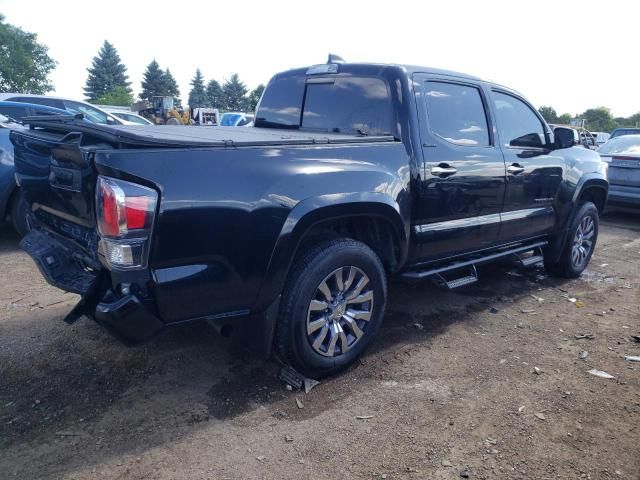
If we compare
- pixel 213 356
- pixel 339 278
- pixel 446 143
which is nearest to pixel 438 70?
pixel 446 143

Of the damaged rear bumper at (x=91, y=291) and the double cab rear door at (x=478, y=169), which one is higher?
the double cab rear door at (x=478, y=169)

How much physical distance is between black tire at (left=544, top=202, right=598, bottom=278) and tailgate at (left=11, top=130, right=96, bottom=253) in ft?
15.4

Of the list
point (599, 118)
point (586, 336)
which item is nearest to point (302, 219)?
point (586, 336)

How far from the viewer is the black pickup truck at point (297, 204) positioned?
96.9 inches

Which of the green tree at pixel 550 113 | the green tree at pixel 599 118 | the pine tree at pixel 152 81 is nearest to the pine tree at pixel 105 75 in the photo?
the pine tree at pixel 152 81

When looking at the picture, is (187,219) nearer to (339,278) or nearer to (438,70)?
(339,278)

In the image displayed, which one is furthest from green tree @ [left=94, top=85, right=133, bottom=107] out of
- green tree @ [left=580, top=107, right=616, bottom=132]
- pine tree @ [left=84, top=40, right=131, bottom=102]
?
green tree @ [left=580, top=107, right=616, bottom=132]

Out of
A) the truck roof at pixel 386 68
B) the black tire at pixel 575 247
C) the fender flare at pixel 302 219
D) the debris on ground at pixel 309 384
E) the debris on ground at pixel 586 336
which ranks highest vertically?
the truck roof at pixel 386 68

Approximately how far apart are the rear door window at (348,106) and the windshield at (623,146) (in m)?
7.53

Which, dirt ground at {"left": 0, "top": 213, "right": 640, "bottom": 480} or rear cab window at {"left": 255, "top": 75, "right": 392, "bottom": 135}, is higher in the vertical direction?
rear cab window at {"left": 255, "top": 75, "right": 392, "bottom": 135}

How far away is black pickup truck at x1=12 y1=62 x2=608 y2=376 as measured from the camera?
2461 millimetres

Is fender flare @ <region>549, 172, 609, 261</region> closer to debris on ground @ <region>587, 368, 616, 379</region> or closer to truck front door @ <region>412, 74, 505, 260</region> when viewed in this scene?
truck front door @ <region>412, 74, 505, 260</region>

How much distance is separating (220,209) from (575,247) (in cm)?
451

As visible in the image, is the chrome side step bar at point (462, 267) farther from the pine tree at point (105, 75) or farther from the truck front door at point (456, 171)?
the pine tree at point (105, 75)
